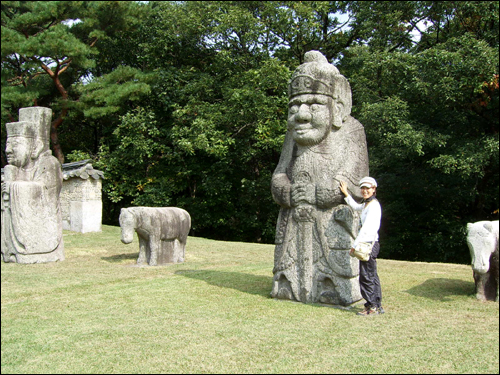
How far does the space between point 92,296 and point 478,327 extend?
552cm

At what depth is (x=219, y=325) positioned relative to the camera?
6.17 metres

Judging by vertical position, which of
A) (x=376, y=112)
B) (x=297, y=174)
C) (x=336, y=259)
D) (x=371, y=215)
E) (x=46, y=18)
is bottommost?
(x=336, y=259)

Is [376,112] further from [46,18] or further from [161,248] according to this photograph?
[46,18]

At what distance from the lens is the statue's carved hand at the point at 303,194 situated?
7266mm

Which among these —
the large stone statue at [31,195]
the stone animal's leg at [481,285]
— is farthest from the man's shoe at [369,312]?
the large stone statue at [31,195]

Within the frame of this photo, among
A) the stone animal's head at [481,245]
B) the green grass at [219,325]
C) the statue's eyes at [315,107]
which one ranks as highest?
the statue's eyes at [315,107]

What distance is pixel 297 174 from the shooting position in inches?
293

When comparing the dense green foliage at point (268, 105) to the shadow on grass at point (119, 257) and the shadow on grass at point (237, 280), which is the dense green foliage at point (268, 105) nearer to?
the shadow on grass at point (119, 257)

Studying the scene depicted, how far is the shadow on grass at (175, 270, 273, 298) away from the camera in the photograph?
8.39 meters

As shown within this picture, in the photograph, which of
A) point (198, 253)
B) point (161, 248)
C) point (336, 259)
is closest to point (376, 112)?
point (198, 253)

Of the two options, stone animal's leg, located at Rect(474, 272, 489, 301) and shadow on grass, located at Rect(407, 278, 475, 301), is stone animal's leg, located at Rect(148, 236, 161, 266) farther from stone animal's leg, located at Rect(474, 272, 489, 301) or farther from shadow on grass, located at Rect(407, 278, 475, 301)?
stone animal's leg, located at Rect(474, 272, 489, 301)

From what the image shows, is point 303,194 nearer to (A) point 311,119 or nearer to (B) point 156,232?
(A) point 311,119

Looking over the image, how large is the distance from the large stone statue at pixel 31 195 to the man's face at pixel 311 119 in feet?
21.8

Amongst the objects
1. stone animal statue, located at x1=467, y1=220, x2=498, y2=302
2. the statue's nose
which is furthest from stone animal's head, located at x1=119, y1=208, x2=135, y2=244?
stone animal statue, located at x1=467, y1=220, x2=498, y2=302
